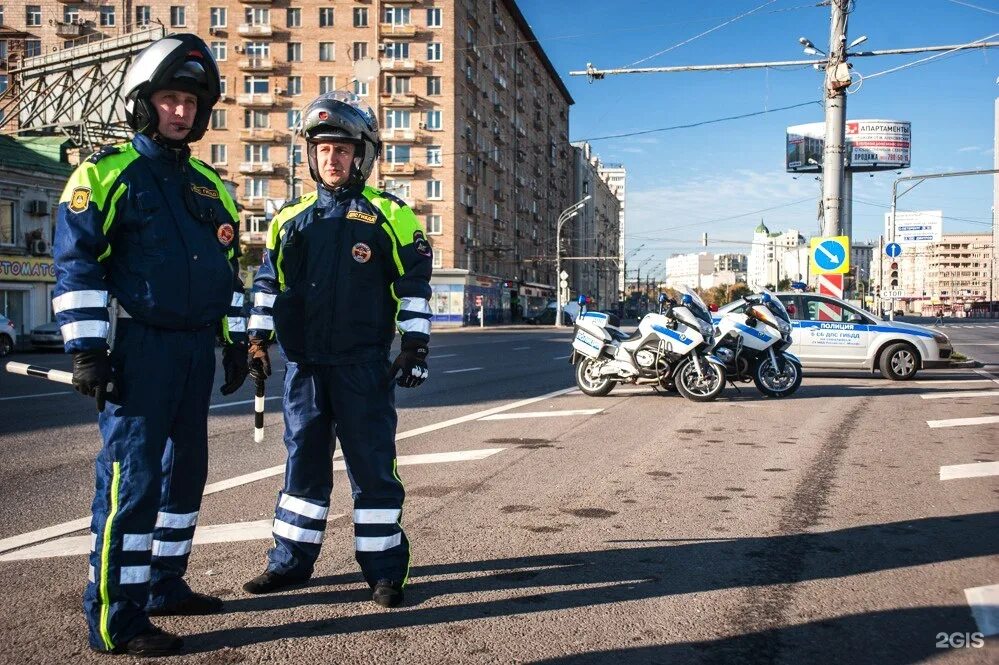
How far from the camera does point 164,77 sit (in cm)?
338

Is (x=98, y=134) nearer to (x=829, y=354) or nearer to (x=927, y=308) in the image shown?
(x=829, y=354)

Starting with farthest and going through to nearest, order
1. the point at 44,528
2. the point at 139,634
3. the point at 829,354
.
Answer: the point at 829,354 → the point at 44,528 → the point at 139,634

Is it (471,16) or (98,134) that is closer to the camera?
(98,134)

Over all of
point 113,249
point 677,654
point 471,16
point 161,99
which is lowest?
point 677,654

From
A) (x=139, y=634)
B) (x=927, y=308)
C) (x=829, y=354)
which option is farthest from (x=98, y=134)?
(x=927, y=308)

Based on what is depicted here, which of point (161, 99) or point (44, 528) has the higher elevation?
point (161, 99)

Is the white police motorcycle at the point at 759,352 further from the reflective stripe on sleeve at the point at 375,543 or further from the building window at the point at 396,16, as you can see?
the building window at the point at 396,16

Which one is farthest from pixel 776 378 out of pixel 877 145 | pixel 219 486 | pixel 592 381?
pixel 877 145

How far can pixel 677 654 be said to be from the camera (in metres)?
3.19

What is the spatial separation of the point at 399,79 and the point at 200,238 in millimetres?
60758

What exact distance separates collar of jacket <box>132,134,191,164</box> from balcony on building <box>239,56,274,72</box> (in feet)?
203

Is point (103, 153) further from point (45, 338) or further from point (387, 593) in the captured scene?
point (45, 338)

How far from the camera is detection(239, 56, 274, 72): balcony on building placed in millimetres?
60969

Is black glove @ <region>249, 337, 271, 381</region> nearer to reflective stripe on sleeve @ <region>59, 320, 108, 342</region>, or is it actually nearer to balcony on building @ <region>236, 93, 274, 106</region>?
reflective stripe on sleeve @ <region>59, 320, 108, 342</region>
